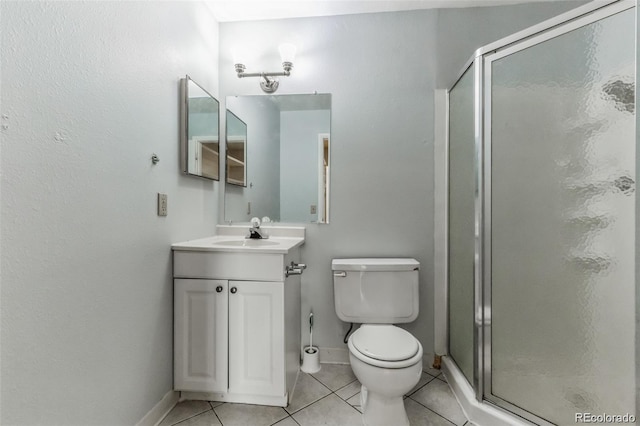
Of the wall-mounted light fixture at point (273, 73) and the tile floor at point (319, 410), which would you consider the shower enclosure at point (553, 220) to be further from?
the wall-mounted light fixture at point (273, 73)

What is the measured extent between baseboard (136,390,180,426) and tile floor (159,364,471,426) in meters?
0.03

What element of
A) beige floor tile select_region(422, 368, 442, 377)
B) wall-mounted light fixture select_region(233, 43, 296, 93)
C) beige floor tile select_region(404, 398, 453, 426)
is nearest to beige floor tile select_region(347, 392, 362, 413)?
beige floor tile select_region(404, 398, 453, 426)

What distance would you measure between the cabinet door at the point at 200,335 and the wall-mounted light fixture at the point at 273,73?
1.31 meters

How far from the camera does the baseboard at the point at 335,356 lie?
1.85m

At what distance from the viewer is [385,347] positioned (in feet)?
4.38

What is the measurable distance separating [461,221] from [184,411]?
1.77 m

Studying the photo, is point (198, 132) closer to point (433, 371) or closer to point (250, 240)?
point (250, 240)

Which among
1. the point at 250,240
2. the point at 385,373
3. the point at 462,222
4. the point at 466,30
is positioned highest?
the point at 466,30

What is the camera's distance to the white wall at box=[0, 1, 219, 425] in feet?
2.52

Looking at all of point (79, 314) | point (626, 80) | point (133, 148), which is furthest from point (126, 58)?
point (626, 80)

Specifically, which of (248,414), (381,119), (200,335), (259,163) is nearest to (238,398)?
(248,414)

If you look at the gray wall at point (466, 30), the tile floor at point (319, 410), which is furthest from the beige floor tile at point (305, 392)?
the gray wall at point (466, 30)

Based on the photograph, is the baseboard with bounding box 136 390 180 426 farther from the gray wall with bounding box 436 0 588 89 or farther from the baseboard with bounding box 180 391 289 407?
the gray wall with bounding box 436 0 588 89

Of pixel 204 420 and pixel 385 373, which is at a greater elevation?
pixel 385 373
